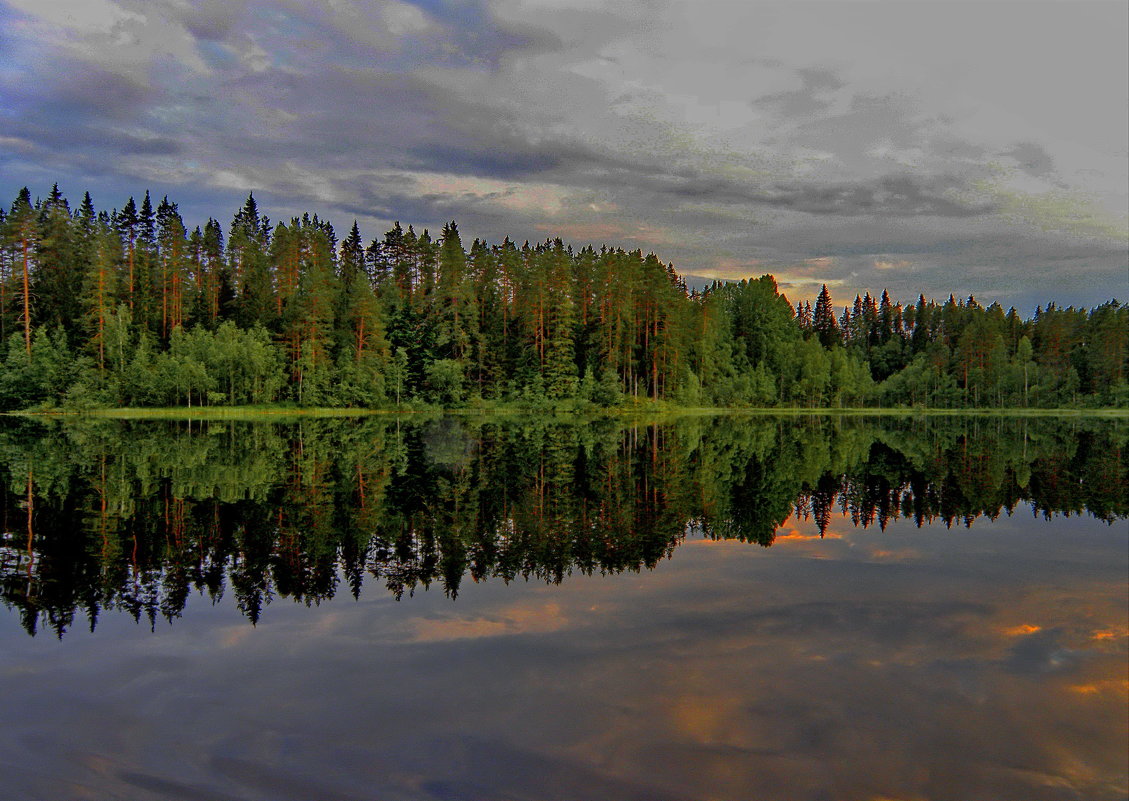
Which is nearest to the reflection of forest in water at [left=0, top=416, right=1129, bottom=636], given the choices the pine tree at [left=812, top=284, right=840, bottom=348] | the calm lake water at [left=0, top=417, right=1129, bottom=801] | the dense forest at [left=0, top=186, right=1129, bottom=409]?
the calm lake water at [left=0, top=417, right=1129, bottom=801]

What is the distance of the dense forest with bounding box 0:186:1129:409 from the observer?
8300cm

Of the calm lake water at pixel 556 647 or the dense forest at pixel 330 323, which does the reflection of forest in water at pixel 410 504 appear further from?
the dense forest at pixel 330 323

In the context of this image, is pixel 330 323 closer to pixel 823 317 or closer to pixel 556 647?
pixel 556 647

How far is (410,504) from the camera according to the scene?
21828 millimetres

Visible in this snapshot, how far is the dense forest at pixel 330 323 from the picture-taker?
83000mm

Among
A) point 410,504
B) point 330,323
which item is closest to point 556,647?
point 410,504

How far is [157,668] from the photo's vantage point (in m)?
9.53

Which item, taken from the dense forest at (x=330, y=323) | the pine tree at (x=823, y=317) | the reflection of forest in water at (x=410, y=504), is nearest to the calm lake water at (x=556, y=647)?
the reflection of forest in water at (x=410, y=504)

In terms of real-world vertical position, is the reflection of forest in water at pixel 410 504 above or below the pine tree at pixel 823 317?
below

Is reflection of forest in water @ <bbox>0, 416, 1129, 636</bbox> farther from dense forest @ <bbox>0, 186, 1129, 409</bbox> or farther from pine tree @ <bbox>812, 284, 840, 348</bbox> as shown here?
pine tree @ <bbox>812, 284, 840, 348</bbox>

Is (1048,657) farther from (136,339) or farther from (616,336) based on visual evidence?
(136,339)

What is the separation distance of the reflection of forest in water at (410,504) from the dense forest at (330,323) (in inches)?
1596

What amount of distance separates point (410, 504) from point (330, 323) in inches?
2971

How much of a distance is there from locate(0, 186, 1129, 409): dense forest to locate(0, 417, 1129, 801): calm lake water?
66883mm
